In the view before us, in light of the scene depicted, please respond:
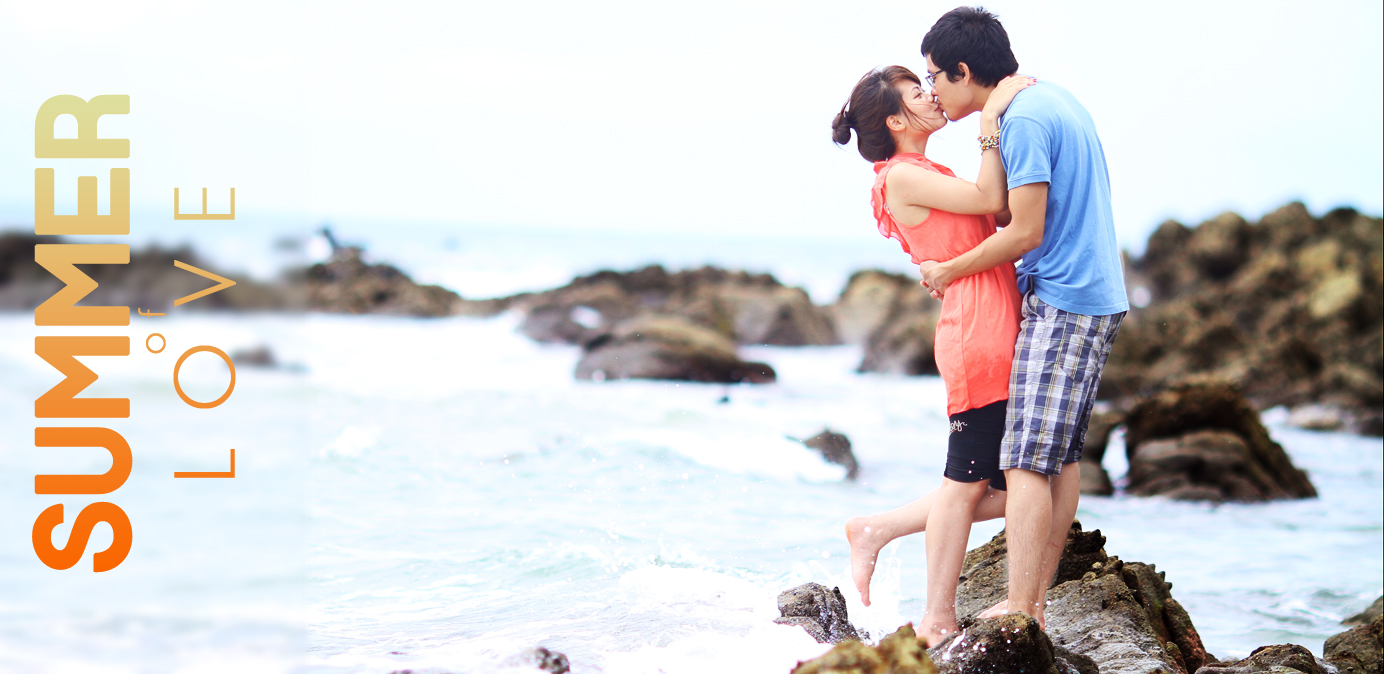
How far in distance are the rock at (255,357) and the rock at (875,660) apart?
31.8 ft

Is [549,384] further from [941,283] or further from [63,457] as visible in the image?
[941,283]

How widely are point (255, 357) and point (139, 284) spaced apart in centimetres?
197

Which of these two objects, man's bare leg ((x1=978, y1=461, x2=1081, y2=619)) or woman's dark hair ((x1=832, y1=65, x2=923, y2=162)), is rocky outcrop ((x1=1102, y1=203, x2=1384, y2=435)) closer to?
man's bare leg ((x1=978, y1=461, x2=1081, y2=619))

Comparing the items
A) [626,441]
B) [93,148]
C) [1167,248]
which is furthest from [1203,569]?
[1167,248]

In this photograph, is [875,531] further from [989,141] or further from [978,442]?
[989,141]

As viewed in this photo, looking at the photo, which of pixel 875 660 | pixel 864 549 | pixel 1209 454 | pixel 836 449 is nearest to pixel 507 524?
pixel 864 549

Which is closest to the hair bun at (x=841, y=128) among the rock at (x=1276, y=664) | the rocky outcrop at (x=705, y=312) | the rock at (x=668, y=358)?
the rock at (x=1276, y=664)

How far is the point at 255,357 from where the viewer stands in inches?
443

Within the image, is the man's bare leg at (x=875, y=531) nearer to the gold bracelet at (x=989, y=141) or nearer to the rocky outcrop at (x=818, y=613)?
the rocky outcrop at (x=818, y=613)

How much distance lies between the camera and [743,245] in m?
54.7

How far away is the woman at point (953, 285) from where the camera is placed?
310cm

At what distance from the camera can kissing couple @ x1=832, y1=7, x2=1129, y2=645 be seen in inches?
119

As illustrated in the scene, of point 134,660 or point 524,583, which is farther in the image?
point 524,583

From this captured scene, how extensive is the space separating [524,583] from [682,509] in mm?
2102
